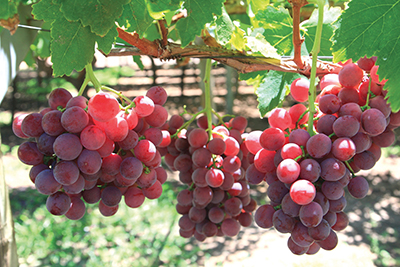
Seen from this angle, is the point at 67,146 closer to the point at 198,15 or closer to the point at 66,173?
Answer: the point at 66,173

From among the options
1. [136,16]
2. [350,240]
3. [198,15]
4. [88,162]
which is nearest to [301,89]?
[198,15]

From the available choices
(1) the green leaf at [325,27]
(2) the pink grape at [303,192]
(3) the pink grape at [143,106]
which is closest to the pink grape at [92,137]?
(3) the pink grape at [143,106]

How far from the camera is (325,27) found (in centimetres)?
116

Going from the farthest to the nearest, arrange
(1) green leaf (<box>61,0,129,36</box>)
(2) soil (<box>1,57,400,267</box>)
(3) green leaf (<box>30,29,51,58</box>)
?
(2) soil (<box>1,57,400,267</box>)
(3) green leaf (<box>30,29,51,58</box>)
(1) green leaf (<box>61,0,129,36</box>)

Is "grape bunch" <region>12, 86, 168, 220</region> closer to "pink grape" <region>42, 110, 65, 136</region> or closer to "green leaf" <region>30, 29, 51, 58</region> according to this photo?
"pink grape" <region>42, 110, 65, 136</region>

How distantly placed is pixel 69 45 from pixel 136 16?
7.0 inches

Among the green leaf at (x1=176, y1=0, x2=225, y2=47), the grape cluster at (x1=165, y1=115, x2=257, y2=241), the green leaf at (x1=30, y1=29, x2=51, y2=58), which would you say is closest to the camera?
the green leaf at (x1=176, y1=0, x2=225, y2=47)

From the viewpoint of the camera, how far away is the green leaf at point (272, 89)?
1.11m

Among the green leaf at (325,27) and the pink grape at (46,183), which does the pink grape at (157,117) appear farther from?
the green leaf at (325,27)

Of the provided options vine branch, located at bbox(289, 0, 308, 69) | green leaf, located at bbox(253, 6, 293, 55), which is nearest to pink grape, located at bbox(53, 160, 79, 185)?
vine branch, located at bbox(289, 0, 308, 69)

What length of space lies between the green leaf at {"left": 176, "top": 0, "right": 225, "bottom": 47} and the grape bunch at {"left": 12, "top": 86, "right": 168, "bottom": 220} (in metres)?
0.19

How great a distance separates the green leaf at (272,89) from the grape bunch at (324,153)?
193 mm

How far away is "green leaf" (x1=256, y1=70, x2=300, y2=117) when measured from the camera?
1.11m

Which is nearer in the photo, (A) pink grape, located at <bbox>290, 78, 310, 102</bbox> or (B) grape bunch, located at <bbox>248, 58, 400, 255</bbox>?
(B) grape bunch, located at <bbox>248, 58, 400, 255</bbox>
